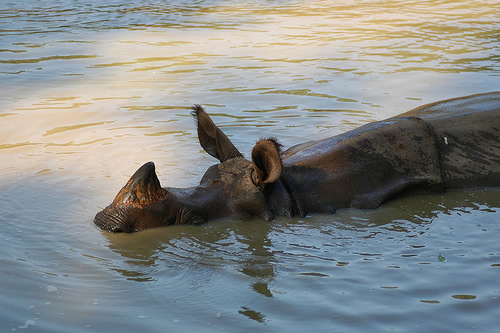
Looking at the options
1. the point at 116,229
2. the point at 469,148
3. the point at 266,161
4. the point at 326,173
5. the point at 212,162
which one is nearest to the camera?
the point at 116,229

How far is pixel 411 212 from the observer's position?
6066mm

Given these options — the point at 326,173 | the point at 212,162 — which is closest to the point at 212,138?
the point at 326,173

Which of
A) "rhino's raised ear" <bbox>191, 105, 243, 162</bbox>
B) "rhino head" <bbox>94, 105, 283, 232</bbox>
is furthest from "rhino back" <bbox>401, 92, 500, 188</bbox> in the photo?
"rhino's raised ear" <bbox>191, 105, 243, 162</bbox>

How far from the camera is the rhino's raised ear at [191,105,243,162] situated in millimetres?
6047

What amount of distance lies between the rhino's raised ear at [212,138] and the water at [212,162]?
0.63 m

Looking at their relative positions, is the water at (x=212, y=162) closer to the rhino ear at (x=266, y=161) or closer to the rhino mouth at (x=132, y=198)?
the rhino mouth at (x=132, y=198)

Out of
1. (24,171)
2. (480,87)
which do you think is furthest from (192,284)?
(480,87)

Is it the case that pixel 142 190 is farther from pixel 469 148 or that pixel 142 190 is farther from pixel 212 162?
pixel 469 148

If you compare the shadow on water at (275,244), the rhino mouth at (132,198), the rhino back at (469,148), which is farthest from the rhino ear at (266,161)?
the rhino back at (469,148)

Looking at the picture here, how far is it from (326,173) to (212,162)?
1.70 m

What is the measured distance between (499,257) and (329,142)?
189 cm

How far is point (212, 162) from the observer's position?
7473mm

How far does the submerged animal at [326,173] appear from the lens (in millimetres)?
5559

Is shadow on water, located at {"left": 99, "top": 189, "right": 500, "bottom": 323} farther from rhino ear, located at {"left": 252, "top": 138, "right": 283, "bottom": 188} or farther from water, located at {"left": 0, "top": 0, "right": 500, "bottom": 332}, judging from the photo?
rhino ear, located at {"left": 252, "top": 138, "right": 283, "bottom": 188}
